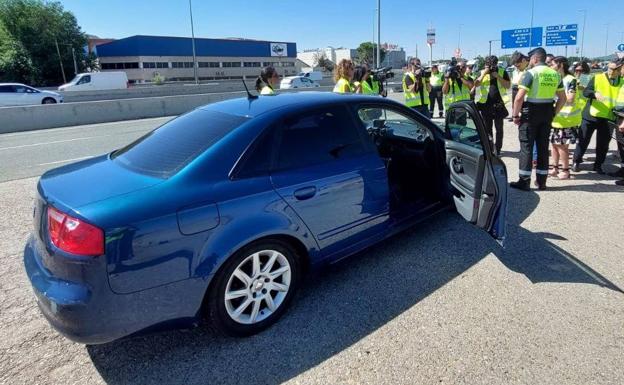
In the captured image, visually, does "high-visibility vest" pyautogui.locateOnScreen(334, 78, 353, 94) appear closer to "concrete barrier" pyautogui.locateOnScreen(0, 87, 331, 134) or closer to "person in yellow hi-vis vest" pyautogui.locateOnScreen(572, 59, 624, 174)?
"person in yellow hi-vis vest" pyautogui.locateOnScreen(572, 59, 624, 174)

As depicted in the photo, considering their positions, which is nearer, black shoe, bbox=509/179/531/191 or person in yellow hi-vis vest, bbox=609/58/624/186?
black shoe, bbox=509/179/531/191

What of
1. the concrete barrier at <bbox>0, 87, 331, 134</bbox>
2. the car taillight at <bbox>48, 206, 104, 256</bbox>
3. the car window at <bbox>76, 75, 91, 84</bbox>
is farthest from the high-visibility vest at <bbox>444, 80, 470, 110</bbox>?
the car window at <bbox>76, 75, 91, 84</bbox>

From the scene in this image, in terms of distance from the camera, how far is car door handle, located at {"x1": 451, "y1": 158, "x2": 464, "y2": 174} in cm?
395

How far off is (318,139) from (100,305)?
5.83 feet

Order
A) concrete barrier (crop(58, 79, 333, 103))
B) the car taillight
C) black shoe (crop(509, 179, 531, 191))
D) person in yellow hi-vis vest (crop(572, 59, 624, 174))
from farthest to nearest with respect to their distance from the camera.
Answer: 1. concrete barrier (crop(58, 79, 333, 103))
2. person in yellow hi-vis vest (crop(572, 59, 624, 174))
3. black shoe (crop(509, 179, 531, 191))
4. the car taillight

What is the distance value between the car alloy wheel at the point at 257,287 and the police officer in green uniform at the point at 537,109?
413 cm

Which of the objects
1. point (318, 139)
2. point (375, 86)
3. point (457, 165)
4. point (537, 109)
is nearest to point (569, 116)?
point (537, 109)

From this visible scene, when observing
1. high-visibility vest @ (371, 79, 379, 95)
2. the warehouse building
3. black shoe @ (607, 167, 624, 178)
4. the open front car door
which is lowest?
black shoe @ (607, 167, 624, 178)

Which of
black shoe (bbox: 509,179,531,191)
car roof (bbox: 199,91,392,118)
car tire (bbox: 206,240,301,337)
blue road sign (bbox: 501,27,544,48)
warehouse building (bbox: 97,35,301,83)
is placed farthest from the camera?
warehouse building (bbox: 97,35,301,83)

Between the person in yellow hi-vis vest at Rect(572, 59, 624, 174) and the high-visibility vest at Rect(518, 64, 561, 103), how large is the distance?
1240mm

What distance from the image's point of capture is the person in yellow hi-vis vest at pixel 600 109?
19.4ft

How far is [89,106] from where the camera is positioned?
54.2ft

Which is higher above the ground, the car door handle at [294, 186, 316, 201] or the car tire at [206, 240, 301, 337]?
the car door handle at [294, 186, 316, 201]

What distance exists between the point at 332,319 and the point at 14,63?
5393 centimetres
